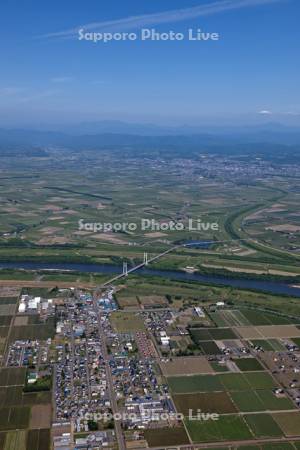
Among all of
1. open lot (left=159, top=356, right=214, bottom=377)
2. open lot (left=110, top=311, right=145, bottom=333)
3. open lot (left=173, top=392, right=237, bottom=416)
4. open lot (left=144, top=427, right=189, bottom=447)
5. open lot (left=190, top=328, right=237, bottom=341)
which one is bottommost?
open lot (left=144, top=427, right=189, bottom=447)

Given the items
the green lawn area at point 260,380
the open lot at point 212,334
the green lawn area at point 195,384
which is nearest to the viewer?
the green lawn area at point 195,384

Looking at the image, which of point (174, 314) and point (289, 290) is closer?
point (174, 314)

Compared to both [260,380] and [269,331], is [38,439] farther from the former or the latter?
[269,331]

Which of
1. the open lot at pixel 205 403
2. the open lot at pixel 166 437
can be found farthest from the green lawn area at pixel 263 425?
the open lot at pixel 166 437

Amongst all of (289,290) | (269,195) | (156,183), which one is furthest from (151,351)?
(156,183)

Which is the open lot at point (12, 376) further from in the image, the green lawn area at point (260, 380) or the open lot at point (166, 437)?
the green lawn area at point (260, 380)

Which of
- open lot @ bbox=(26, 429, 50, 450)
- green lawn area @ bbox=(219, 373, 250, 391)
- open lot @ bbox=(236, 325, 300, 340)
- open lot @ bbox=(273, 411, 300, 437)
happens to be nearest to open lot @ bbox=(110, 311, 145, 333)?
open lot @ bbox=(236, 325, 300, 340)

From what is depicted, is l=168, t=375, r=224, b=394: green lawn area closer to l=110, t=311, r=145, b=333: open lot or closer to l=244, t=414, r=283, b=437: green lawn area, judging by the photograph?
l=244, t=414, r=283, b=437: green lawn area

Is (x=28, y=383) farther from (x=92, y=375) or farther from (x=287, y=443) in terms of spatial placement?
(x=287, y=443)

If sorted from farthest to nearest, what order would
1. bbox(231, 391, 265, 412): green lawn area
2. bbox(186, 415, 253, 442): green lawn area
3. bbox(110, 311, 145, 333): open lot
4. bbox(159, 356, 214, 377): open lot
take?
bbox(110, 311, 145, 333): open lot < bbox(159, 356, 214, 377): open lot < bbox(231, 391, 265, 412): green lawn area < bbox(186, 415, 253, 442): green lawn area

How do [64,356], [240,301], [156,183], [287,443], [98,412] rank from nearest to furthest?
[287,443]
[98,412]
[64,356]
[240,301]
[156,183]

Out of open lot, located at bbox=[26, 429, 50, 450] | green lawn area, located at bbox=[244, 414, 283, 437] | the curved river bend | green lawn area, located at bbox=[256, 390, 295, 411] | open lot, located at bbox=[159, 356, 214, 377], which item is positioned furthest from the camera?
the curved river bend
